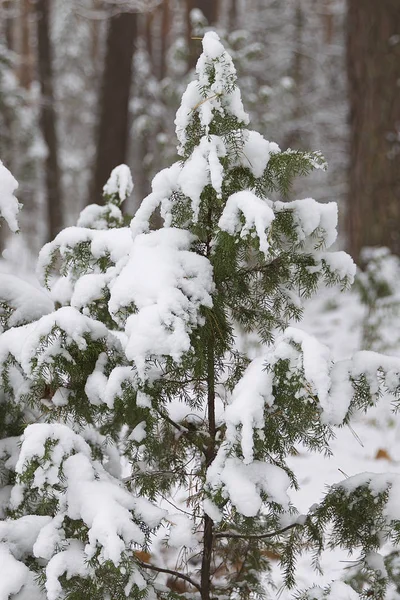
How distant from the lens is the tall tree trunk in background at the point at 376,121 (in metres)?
7.08

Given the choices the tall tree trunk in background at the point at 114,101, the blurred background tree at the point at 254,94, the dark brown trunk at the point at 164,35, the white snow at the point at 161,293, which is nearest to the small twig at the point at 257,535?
the white snow at the point at 161,293

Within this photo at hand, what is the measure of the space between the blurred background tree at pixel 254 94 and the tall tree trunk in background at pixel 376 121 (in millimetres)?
12

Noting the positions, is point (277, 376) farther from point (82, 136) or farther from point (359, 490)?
point (82, 136)

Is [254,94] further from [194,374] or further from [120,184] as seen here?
[194,374]

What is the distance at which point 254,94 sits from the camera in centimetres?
877

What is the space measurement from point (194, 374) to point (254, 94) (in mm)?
7430

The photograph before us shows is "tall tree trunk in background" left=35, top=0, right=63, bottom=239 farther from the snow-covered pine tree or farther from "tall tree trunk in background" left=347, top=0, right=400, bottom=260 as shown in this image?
the snow-covered pine tree

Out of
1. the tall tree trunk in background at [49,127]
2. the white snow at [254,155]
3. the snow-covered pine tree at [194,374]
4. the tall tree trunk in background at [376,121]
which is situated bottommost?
the snow-covered pine tree at [194,374]

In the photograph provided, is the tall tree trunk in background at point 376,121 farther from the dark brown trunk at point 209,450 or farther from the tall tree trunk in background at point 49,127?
the tall tree trunk in background at point 49,127

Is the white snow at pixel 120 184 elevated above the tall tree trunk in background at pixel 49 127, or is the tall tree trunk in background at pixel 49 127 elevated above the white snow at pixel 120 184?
the tall tree trunk in background at pixel 49 127

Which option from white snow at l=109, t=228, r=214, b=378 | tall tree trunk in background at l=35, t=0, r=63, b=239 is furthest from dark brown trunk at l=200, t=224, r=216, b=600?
tall tree trunk in background at l=35, t=0, r=63, b=239

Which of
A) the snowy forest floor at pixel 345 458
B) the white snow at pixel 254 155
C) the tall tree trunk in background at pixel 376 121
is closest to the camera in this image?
the white snow at pixel 254 155

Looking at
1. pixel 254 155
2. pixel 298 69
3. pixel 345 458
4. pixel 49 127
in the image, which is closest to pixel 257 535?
pixel 254 155

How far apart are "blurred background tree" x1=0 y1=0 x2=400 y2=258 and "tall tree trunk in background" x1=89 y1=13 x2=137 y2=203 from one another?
0.01m
